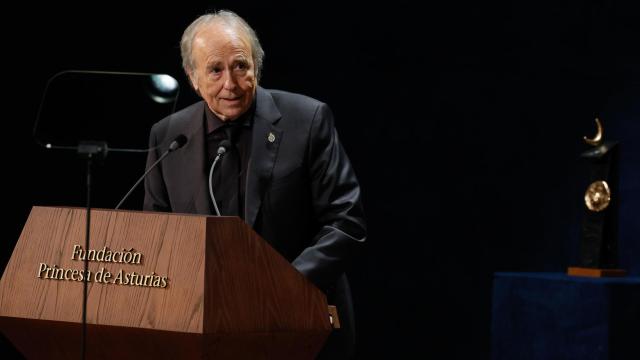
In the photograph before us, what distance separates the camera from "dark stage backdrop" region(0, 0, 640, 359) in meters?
5.28

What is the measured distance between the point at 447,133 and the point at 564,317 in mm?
1196

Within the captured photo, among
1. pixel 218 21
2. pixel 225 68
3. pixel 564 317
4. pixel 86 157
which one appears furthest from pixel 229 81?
pixel 564 317

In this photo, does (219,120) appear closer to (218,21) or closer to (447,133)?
(218,21)

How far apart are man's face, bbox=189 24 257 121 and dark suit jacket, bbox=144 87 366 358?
0.21 ft

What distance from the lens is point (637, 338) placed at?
14.9 ft

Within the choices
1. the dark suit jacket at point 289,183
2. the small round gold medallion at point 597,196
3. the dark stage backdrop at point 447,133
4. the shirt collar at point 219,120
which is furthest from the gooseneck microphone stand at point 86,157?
the small round gold medallion at point 597,196

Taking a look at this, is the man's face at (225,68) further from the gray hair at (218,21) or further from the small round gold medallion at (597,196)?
the small round gold medallion at (597,196)

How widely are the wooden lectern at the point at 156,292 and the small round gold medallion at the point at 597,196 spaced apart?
A: 279cm

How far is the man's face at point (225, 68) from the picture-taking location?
2752 millimetres

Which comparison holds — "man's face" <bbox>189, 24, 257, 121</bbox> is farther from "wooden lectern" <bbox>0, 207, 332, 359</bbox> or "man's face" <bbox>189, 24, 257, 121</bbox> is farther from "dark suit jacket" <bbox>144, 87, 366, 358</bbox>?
"wooden lectern" <bbox>0, 207, 332, 359</bbox>

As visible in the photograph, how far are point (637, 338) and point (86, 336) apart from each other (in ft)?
9.64

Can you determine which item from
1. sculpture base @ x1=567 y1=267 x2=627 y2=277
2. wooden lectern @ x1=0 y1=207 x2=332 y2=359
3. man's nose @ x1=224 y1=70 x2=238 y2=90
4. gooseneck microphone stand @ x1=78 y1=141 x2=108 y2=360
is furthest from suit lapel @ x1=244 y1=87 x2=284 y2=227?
sculpture base @ x1=567 y1=267 x2=627 y2=277

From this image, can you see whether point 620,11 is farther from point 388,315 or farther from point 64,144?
point 64,144

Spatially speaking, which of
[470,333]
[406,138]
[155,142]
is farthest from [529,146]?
[155,142]
